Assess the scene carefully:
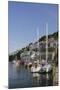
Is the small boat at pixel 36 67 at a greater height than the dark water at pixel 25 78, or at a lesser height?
greater

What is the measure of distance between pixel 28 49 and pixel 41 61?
0.24 m

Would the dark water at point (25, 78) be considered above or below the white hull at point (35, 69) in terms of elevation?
below

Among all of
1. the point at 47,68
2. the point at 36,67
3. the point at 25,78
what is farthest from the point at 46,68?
the point at 25,78

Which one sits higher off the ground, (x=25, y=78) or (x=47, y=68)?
(x=47, y=68)

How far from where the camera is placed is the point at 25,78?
10.9 ft

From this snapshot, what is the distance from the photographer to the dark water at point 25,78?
3.27 m

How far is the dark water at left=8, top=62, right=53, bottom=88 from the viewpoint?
10.7 feet

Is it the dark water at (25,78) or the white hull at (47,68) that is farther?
the white hull at (47,68)

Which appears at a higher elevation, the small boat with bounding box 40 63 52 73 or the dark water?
the small boat with bounding box 40 63 52 73

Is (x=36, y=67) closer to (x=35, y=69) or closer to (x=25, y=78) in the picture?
(x=35, y=69)

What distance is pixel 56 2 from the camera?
3.39 meters

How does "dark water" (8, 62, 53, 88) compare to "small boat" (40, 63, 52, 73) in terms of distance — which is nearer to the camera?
"dark water" (8, 62, 53, 88)

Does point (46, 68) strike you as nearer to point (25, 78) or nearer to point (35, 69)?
point (35, 69)

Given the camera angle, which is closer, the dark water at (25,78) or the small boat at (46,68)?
Result: the dark water at (25,78)
